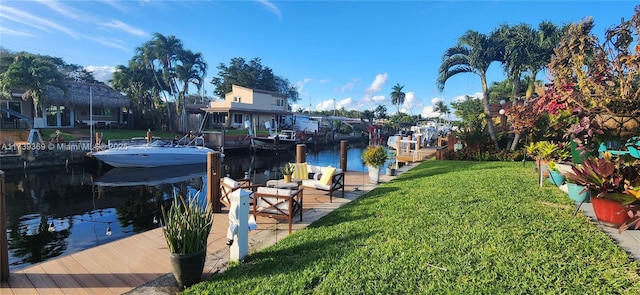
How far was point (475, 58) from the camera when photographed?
14.7 metres

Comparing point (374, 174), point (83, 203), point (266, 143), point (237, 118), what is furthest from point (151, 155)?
point (237, 118)

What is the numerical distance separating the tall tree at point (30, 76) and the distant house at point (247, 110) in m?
12.7

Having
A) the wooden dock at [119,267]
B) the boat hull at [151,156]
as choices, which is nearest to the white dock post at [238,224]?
the wooden dock at [119,267]

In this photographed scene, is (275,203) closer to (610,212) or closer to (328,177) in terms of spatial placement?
(328,177)

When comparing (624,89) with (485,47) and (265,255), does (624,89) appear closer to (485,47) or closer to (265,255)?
(265,255)

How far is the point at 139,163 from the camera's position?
17.9 meters

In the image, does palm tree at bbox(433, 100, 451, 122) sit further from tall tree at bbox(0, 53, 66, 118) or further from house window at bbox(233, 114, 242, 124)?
tall tree at bbox(0, 53, 66, 118)

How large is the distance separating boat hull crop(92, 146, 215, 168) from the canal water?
15.1 inches

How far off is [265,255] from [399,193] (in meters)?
4.03

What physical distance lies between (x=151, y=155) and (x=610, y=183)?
63.5 ft

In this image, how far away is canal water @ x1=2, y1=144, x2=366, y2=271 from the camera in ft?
23.0

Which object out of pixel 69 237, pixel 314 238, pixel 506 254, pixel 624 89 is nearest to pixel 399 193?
pixel 314 238

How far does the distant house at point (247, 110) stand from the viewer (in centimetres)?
3320

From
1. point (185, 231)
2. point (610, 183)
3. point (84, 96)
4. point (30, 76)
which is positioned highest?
point (30, 76)
